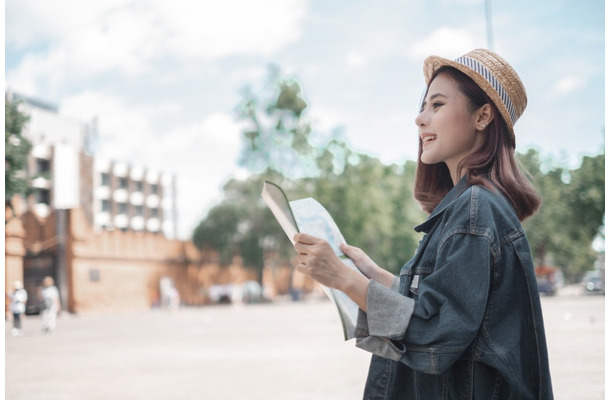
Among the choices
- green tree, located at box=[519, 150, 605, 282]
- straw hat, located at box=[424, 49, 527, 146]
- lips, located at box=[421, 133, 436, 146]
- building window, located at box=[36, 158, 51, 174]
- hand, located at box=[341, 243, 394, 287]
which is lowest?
hand, located at box=[341, 243, 394, 287]

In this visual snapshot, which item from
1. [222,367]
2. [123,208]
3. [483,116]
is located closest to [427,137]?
[483,116]

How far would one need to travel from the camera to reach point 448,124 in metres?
1.70

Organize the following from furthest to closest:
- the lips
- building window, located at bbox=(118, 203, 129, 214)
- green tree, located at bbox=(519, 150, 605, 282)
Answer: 1. building window, located at bbox=(118, 203, 129, 214)
2. green tree, located at bbox=(519, 150, 605, 282)
3. the lips

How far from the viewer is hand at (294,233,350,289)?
148 cm

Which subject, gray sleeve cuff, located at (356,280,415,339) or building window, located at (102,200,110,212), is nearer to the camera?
gray sleeve cuff, located at (356,280,415,339)

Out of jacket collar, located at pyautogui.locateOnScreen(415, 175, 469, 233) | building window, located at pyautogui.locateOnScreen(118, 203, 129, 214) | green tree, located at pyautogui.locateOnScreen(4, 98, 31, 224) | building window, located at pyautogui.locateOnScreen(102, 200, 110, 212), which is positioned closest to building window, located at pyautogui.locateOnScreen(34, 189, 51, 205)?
building window, located at pyautogui.locateOnScreen(102, 200, 110, 212)

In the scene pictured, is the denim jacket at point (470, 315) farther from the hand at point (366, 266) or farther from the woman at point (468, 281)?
the hand at point (366, 266)

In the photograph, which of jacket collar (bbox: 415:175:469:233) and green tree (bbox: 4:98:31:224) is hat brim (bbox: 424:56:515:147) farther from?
green tree (bbox: 4:98:31:224)

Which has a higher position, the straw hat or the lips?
the straw hat

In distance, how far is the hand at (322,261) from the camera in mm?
1479

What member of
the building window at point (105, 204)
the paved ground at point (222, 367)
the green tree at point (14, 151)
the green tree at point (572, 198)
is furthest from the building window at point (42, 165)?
the paved ground at point (222, 367)

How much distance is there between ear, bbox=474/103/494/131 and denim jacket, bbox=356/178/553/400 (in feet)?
0.66

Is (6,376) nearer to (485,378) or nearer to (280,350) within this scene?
(280,350)

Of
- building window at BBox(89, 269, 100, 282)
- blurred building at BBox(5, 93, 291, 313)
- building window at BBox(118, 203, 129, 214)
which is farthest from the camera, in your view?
building window at BBox(118, 203, 129, 214)
